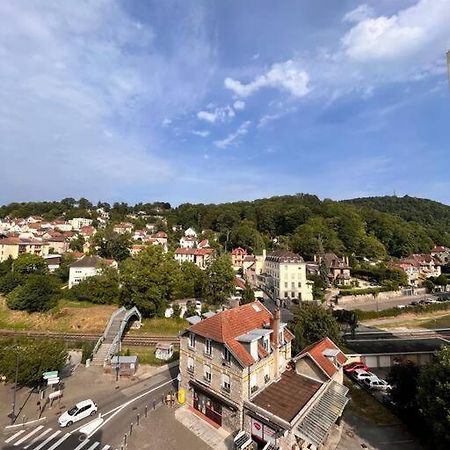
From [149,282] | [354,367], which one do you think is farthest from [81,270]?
[354,367]

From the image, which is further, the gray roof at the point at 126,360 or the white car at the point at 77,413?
the gray roof at the point at 126,360

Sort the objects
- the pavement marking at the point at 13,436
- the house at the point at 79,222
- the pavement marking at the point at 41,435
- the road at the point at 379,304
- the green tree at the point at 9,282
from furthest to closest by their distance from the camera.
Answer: the house at the point at 79,222 < the road at the point at 379,304 < the green tree at the point at 9,282 < the pavement marking at the point at 13,436 < the pavement marking at the point at 41,435

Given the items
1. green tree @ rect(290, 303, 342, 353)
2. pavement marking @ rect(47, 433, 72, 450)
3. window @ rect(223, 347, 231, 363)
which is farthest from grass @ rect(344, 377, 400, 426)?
pavement marking @ rect(47, 433, 72, 450)

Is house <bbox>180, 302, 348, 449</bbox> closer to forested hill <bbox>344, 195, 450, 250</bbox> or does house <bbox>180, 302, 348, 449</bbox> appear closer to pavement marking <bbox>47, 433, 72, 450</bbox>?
pavement marking <bbox>47, 433, 72, 450</bbox>

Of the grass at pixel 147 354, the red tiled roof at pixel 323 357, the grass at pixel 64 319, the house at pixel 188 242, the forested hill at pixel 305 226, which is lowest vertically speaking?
the grass at pixel 147 354

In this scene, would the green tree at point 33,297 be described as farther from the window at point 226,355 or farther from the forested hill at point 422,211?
the forested hill at point 422,211

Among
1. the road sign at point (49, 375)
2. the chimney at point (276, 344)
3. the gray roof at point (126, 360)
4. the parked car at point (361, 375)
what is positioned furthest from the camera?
the gray roof at point (126, 360)

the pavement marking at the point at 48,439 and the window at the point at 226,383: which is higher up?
the window at the point at 226,383

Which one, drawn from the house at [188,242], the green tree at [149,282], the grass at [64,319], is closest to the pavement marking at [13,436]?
the grass at [64,319]
